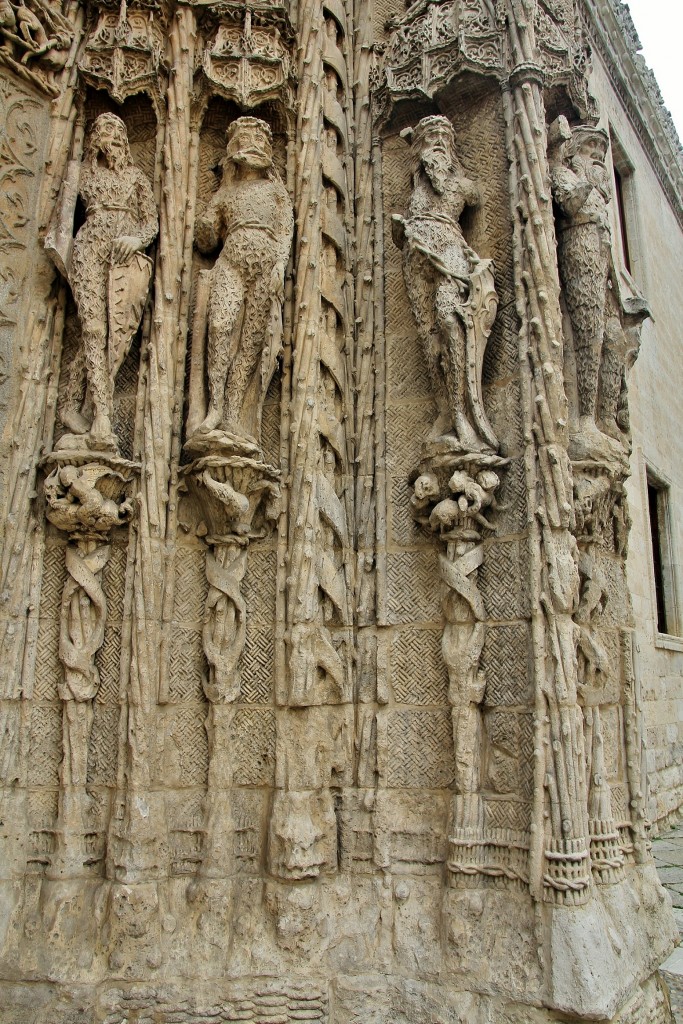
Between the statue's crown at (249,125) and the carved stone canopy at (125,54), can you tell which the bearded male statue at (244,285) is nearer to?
the statue's crown at (249,125)

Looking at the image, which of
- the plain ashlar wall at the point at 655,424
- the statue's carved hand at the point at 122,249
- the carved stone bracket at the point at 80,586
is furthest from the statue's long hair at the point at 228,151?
the plain ashlar wall at the point at 655,424

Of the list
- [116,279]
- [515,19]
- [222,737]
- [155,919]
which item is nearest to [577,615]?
[222,737]

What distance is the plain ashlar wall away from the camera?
650cm

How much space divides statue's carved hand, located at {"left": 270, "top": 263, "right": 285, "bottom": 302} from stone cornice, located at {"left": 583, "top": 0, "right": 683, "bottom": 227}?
4.60m

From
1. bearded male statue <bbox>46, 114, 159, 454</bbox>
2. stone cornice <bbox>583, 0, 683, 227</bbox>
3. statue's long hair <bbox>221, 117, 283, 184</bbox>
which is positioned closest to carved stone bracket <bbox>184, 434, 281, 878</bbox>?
bearded male statue <bbox>46, 114, 159, 454</bbox>

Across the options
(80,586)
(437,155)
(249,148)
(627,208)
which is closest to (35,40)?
(249,148)

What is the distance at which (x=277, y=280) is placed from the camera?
4469 millimetres

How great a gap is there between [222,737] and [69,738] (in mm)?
788

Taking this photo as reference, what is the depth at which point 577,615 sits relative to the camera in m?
4.08

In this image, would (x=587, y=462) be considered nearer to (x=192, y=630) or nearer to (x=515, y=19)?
(x=192, y=630)

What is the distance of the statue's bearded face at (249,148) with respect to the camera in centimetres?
455

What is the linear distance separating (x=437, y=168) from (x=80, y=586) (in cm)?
316

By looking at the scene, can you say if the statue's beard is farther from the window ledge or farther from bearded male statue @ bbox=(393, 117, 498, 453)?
the window ledge

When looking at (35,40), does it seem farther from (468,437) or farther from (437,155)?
(468,437)
